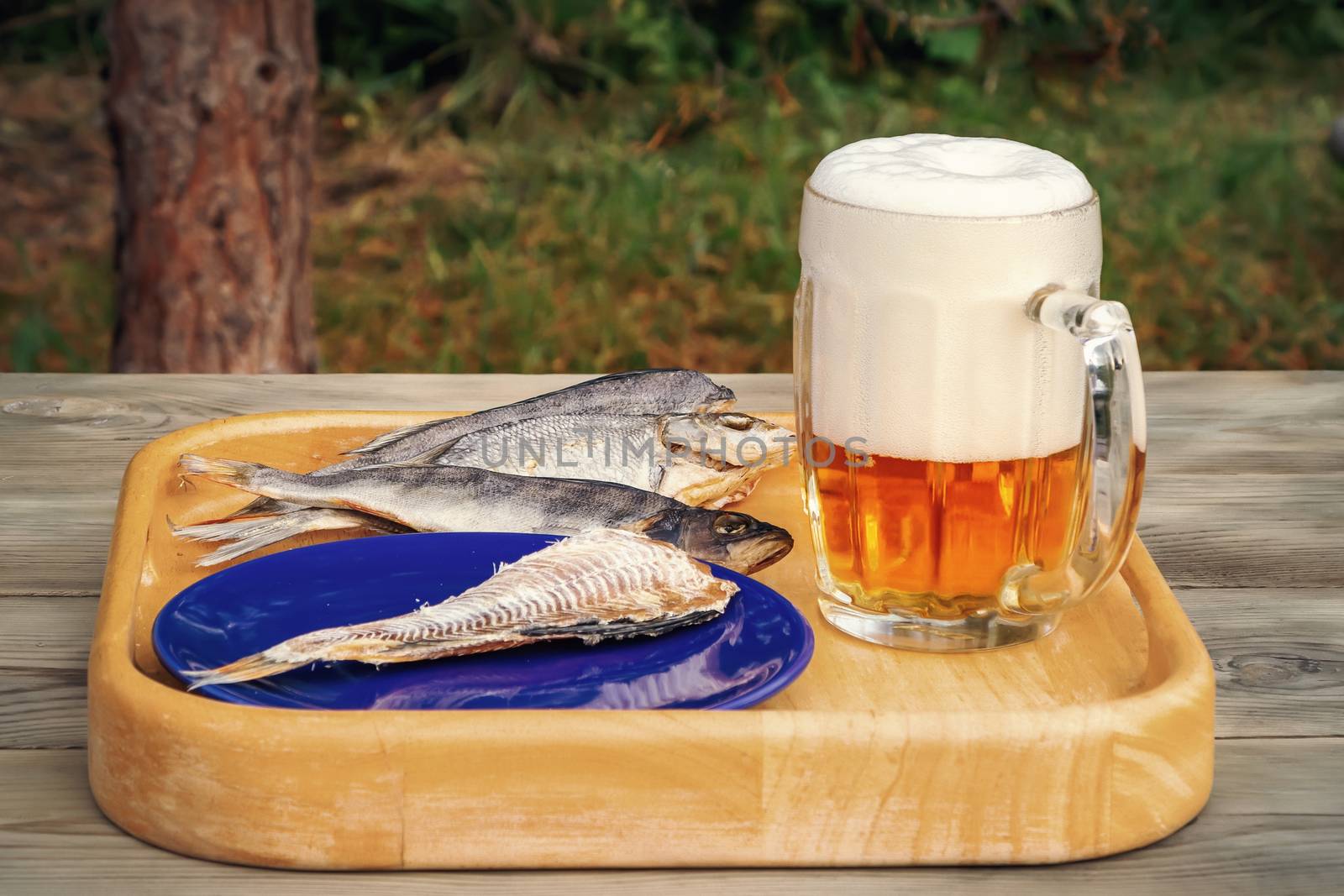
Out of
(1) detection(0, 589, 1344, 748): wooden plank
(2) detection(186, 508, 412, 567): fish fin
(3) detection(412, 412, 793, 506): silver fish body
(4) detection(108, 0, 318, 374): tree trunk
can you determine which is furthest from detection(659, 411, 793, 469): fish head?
(4) detection(108, 0, 318, 374): tree trunk

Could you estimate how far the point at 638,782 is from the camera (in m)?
0.74

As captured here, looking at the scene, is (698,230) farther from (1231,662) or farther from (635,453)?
(1231,662)

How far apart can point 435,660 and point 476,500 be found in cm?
30

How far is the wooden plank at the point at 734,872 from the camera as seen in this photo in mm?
735

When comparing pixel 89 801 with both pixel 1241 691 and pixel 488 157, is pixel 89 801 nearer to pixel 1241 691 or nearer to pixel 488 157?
pixel 1241 691

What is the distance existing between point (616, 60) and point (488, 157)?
0.53 meters

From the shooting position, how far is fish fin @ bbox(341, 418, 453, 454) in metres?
1.25

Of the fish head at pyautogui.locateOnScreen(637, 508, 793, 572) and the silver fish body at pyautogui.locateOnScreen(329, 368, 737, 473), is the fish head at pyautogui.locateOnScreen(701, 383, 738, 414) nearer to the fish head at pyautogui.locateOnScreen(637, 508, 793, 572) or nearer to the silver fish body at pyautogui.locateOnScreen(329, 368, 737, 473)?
the silver fish body at pyautogui.locateOnScreen(329, 368, 737, 473)

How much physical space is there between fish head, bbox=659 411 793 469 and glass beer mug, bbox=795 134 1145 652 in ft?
0.80

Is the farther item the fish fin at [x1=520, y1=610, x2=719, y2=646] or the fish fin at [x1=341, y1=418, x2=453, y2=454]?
the fish fin at [x1=341, y1=418, x2=453, y2=454]

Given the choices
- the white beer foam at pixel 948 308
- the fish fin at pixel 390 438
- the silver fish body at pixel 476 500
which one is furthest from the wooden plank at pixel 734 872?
the fish fin at pixel 390 438

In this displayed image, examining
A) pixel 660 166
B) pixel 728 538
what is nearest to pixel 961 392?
pixel 728 538

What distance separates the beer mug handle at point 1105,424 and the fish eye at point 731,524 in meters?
0.28

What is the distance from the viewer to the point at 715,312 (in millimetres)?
3611
